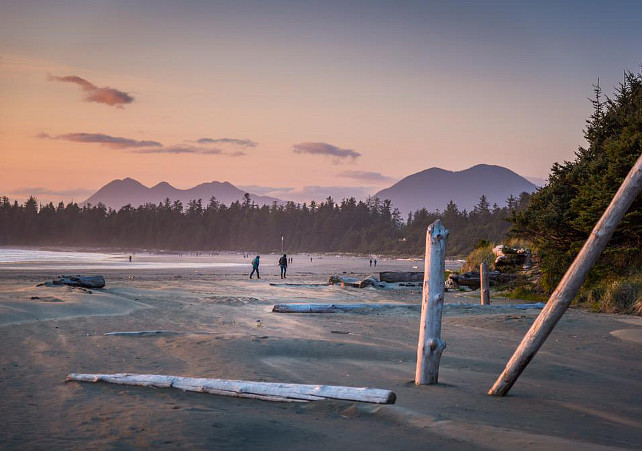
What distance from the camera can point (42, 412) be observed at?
656cm

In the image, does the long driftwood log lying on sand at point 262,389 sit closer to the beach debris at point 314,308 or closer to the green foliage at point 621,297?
the beach debris at point 314,308

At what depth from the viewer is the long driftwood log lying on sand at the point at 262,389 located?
693 cm

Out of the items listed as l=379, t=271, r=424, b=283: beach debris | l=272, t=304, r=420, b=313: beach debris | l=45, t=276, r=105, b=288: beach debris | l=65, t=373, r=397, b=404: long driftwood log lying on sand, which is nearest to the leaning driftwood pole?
l=65, t=373, r=397, b=404: long driftwood log lying on sand

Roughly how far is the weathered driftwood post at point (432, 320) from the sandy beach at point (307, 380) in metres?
0.27

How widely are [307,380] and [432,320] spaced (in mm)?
1992

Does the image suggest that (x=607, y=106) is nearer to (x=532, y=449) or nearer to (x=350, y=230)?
(x=532, y=449)

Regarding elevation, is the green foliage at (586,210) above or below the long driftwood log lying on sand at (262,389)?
above

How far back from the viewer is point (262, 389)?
723 centimetres

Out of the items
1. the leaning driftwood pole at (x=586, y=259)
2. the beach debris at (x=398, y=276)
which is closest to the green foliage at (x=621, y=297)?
the leaning driftwood pole at (x=586, y=259)

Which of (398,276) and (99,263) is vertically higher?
(398,276)

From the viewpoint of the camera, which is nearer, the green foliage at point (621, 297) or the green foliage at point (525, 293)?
the green foliage at point (621, 297)

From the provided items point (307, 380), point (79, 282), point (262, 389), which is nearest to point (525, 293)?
point (79, 282)

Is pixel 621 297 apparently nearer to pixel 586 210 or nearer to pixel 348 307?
pixel 586 210

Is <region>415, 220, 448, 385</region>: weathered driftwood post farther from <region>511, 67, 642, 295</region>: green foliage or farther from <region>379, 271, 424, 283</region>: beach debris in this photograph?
<region>379, 271, 424, 283</region>: beach debris
